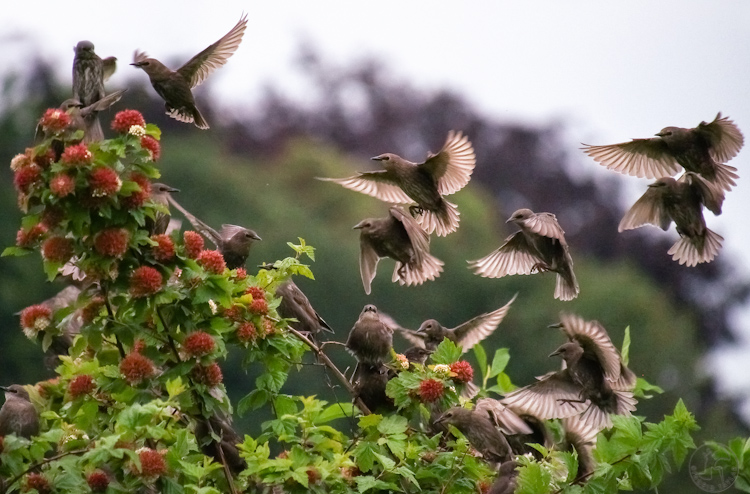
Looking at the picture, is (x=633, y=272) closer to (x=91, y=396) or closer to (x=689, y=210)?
(x=689, y=210)

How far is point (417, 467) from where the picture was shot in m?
4.07

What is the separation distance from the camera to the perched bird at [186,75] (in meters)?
5.37

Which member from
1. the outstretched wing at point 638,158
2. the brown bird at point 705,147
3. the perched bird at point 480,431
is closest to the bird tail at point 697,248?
the brown bird at point 705,147

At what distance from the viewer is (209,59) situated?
5836 mm

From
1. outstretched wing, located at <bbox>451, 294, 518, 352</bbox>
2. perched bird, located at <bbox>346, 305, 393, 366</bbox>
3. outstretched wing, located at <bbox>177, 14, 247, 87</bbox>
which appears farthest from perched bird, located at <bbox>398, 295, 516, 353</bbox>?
outstretched wing, located at <bbox>177, 14, 247, 87</bbox>

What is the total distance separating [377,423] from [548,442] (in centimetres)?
115

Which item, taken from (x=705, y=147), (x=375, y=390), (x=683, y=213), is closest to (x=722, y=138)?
(x=705, y=147)

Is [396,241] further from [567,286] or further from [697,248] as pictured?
[697,248]

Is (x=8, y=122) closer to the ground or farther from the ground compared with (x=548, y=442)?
farther from the ground

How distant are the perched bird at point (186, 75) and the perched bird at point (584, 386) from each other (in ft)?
6.40

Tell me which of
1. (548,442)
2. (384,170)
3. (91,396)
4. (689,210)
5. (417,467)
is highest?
(689,210)

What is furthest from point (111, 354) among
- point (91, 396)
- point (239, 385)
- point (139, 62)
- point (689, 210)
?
point (239, 385)

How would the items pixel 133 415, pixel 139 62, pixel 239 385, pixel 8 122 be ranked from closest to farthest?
1. pixel 133 415
2. pixel 139 62
3. pixel 239 385
4. pixel 8 122

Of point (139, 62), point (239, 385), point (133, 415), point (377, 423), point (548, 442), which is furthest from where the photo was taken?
point (239, 385)
